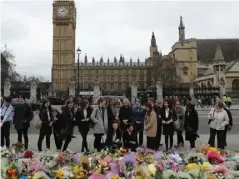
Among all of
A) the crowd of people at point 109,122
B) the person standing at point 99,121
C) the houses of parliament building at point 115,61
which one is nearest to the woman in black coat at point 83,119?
the crowd of people at point 109,122

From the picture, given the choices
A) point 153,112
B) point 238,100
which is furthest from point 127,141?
point 238,100

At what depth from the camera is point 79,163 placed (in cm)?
382

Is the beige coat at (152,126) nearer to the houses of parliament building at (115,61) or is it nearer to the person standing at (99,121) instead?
the person standing at (99,121)

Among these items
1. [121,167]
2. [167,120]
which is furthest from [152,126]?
[121,167]

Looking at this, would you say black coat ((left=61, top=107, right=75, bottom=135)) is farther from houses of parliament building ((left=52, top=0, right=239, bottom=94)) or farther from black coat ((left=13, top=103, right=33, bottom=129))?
houses of parliament building ((left=52, top=0, right=239, bottom=94))

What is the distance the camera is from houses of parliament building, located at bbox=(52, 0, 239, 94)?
87.8 metres

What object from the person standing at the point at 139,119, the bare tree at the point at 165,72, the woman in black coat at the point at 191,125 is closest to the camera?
the woman in black coat at the point at 191,125

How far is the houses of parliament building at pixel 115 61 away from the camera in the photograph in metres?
87.8

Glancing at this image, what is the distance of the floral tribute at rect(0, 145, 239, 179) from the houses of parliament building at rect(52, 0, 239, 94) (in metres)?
75.9

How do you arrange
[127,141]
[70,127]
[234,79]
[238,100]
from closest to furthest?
1. [127,141]
2. [70,127]
3. [238,100]
4. [234,79]

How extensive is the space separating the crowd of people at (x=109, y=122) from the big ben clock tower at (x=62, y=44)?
106m

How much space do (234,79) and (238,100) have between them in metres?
19.0

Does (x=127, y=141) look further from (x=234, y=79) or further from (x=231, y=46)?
(x=231, y=46)

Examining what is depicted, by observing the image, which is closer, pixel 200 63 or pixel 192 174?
pixel 192 174
